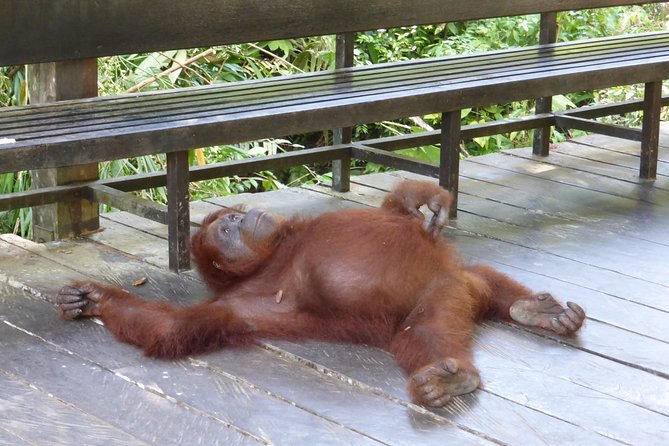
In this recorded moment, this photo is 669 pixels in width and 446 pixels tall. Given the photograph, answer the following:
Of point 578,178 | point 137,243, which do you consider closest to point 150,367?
point 137,243

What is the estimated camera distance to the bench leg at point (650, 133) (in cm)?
513

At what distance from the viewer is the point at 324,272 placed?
3.21 meters

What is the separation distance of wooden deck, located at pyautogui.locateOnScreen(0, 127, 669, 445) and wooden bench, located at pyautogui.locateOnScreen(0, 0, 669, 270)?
25 cm

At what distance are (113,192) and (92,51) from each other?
0.51 m

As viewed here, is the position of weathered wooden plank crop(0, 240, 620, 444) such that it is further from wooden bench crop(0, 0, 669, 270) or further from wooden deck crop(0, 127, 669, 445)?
wooden bench crop(0, 0, 669, 270)

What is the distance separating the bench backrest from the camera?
384 cm

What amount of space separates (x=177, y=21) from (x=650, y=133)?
2.28 m

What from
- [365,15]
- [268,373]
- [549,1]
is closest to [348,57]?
[365,15]

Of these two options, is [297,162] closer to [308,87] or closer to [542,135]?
[308,87]

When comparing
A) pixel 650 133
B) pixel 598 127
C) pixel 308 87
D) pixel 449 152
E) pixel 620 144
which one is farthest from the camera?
pixel 620 144

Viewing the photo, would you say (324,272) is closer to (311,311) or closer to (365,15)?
(311,311)

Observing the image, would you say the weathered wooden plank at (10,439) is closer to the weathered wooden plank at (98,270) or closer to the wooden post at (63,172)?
the weathered wooden plank at (98,270)

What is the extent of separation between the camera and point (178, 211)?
3814mm

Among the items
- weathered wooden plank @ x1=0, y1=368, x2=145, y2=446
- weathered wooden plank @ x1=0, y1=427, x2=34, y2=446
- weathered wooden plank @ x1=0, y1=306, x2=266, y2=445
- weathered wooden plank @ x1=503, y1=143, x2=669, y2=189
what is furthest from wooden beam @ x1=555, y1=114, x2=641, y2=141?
weathered wooden plank @ x1=0, y1=427, x2=34, y2=446
